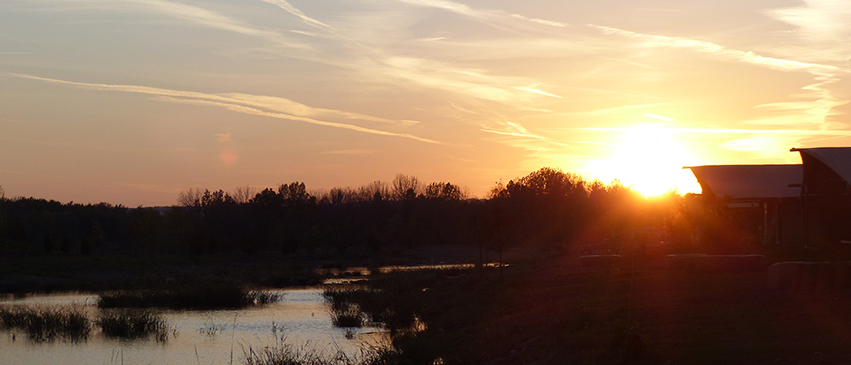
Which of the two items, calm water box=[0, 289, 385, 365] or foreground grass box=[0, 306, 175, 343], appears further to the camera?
foreground grass box=[0, 306, 175, 343]

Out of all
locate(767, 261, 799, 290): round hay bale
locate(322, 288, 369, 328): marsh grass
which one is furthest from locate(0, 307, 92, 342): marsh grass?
locate(767, 261, 799, 290): round hay bale

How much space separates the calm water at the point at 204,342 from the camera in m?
23.3

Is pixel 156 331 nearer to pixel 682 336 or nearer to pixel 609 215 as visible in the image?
pixel 682 336

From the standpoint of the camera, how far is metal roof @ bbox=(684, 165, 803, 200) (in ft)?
145

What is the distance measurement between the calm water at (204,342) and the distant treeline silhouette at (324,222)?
46.0 m

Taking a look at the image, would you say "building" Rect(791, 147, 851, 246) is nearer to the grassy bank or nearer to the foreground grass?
the grassy bank

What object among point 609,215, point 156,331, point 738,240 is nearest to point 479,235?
point 738,240

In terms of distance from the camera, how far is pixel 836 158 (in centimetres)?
3500

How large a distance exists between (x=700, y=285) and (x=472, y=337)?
702 centimetres

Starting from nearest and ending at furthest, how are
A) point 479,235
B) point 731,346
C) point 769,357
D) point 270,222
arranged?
point 769,357 → point 731,346 → point 479,235 → point 270,222

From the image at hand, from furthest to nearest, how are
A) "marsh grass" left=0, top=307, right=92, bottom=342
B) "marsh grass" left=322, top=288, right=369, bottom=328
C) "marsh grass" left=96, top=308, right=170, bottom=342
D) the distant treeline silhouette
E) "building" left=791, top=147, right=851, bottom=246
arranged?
the distant treeline silhouette → "building" left=791, top=147, right=851, bottom=246 → "marsh grass" left=322, top=288, right=369, bottom=328 → "marsh grass" left=96, top=308, right=170, bottom=342 → "marsh grass" left=0, top=307, right=92, bottom=342

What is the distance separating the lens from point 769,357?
41.2 feet

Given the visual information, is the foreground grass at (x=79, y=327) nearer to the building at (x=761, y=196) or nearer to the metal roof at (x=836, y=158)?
the metal roof at (x=836, y=158)

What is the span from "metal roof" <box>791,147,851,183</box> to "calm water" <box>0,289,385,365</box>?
23.3 m
